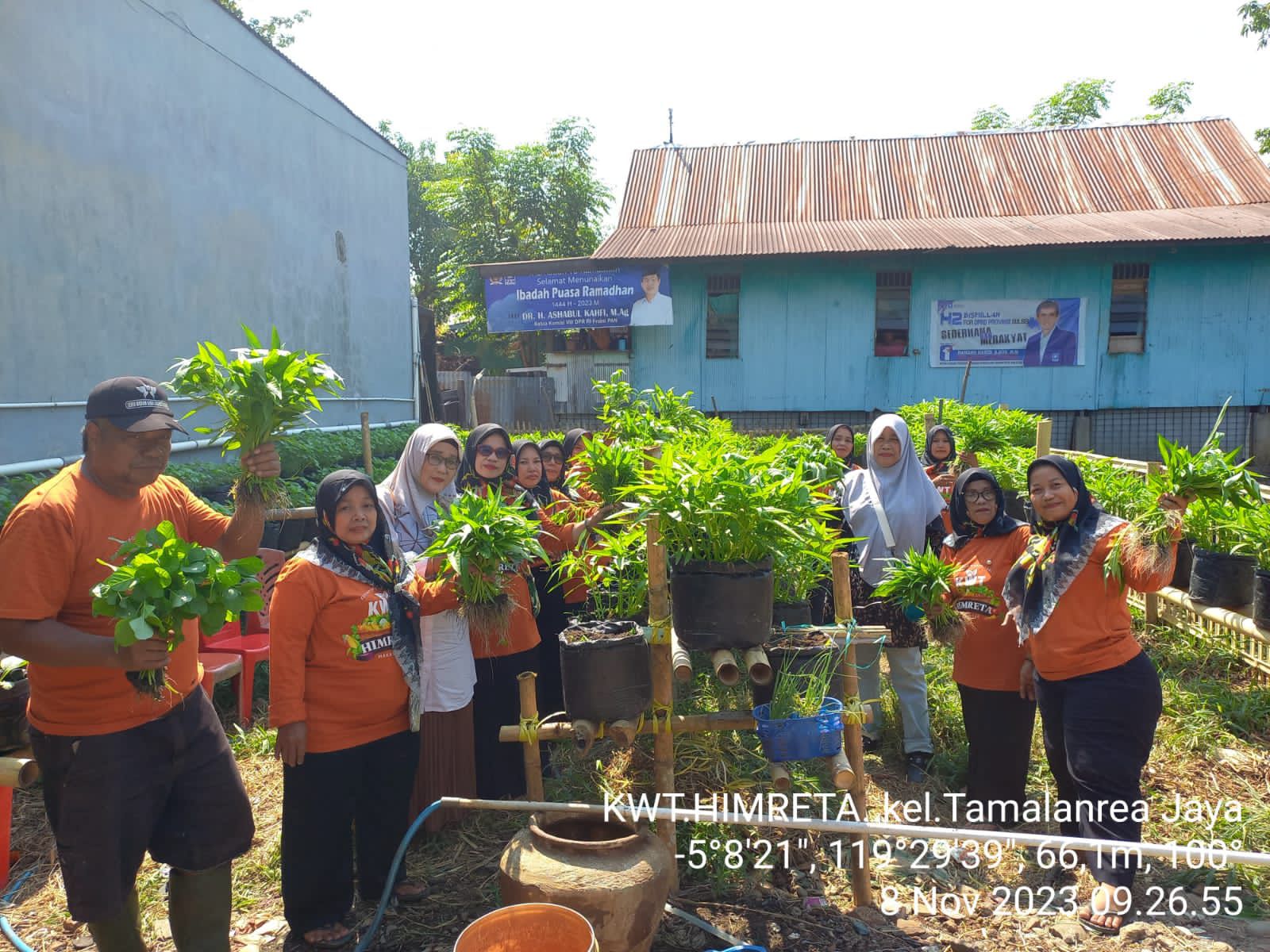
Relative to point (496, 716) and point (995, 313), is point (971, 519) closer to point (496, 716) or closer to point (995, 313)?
point (496, 716)

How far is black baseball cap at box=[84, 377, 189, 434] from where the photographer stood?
2533mm

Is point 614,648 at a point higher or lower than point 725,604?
lower

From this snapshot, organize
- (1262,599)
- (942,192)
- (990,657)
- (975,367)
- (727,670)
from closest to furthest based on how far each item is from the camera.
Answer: (727,670)
(990,657)
(1262,599)
(975,367)
(942,192)

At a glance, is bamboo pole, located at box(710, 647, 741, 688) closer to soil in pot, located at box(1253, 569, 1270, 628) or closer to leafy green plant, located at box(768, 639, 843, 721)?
leafy green plant, located at box(768, 639, 843, 721)

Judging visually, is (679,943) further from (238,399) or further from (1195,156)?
(1195,156)

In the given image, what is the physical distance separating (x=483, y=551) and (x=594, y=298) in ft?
42.5

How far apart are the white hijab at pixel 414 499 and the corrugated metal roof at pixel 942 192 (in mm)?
11789

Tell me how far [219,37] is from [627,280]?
24.1ft

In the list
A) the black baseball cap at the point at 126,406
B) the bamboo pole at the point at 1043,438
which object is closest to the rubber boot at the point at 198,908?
the black baseball cap at the point at 126,406

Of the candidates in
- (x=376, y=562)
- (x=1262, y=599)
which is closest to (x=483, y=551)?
(x=376, y=562)

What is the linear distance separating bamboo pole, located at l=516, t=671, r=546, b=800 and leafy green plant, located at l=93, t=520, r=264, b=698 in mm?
1211

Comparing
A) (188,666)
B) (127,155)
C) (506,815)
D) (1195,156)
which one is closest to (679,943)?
(506,815)

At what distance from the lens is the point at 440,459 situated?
3.83 m

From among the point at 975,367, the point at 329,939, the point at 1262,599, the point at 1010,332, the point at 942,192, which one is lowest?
the point at 329,939
